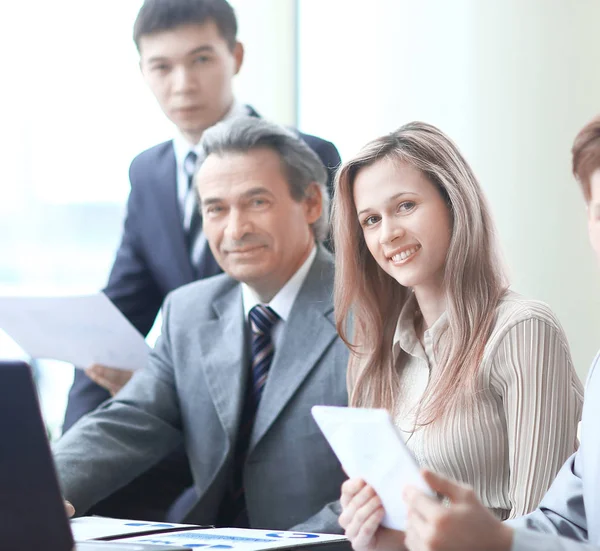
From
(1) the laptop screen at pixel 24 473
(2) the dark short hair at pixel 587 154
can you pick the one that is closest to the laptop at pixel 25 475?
(1) the laptop screen at pixel 24 473

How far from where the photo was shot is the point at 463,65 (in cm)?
290

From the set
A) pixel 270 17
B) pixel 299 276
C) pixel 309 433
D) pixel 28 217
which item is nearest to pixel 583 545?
pixel 309 433

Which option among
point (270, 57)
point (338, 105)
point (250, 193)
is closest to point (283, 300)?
point (250, 193)

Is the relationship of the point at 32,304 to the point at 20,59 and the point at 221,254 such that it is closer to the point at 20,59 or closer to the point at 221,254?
the point at 221,254

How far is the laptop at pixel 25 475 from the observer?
1.02m

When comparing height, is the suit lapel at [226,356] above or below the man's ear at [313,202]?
below

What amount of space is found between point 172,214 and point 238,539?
158cm

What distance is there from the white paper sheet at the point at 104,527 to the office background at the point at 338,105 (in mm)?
1482

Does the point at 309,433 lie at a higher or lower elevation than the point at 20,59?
lower

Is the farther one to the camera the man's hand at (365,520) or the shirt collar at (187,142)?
the shirt collar at (187,142)

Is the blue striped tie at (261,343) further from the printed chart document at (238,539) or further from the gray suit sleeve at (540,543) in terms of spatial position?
the gray suit sleeve at (540,543)

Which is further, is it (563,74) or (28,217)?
(28,217)

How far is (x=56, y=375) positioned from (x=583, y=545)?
11.5 feet

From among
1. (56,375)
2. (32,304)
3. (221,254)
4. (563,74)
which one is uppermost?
(563,74)
